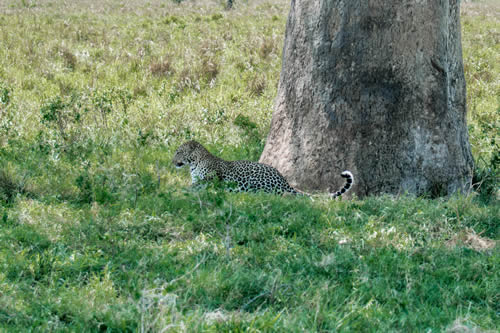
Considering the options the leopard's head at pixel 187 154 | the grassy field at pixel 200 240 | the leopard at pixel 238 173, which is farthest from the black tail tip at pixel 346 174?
the leopard's head at pixel 187 154

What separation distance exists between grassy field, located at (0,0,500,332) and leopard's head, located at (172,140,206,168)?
0.54ft

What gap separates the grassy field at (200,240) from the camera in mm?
3543

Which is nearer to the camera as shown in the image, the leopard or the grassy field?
the grassy field

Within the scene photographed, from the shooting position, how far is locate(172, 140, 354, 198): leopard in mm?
6059

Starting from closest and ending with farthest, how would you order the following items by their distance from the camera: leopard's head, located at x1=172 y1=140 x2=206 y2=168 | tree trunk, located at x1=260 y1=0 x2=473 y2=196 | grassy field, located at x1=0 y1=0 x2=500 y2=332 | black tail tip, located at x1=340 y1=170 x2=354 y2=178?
grassy field, located at x1=0 y1=0 x2=500 y2=332 < black tail tip, located at x1=340 y1=170 x2=354 y2=178 < tree trunk, located at x1=260 y1=0 x2=473 y2=196 < leopard's head, located at x1=172 y1=140 x2=206 y2=168

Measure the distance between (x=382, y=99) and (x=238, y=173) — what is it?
157 cm

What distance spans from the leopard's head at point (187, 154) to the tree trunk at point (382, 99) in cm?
114

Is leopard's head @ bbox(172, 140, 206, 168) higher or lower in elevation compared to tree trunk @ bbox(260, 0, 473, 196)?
lower

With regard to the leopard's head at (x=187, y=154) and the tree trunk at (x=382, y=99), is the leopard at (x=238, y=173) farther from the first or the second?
the tree trunk at (x=382, y=99)

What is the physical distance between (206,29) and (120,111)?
269 inches

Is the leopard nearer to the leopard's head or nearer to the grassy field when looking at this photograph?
the leopard's head

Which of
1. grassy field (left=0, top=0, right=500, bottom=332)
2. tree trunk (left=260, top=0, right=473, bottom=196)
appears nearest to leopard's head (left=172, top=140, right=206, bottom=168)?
grassy field (left=0, top=0, right=500, bottom=332)

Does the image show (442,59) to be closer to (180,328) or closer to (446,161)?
(446,161)

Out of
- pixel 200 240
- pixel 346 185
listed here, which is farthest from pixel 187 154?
pixel 200 240
